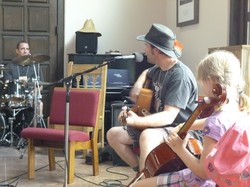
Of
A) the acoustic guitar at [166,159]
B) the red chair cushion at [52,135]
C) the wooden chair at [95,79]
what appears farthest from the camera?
the wooden chair at [95,79]

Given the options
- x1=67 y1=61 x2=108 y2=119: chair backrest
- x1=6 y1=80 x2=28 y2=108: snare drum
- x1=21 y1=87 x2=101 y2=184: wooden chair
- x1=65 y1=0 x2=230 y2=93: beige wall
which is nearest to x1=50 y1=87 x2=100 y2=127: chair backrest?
x1=21 y1=87 x2=101 y2=184: wooden chair

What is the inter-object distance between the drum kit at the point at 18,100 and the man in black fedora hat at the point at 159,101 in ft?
6.69

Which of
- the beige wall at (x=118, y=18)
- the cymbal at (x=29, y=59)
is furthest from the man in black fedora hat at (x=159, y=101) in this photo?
the beige wall at (x=118, y=18)

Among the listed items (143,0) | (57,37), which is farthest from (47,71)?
(143,0)

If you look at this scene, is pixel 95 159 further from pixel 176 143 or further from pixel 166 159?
pixel 176 143

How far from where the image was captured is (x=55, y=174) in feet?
12.0

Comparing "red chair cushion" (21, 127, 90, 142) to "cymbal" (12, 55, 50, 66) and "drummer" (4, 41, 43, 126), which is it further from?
"drummer" (4, 41, 43, 126)

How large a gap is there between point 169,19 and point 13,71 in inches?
84.8

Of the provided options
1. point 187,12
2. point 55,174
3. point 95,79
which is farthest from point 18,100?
point 187,12

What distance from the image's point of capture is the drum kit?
4809 millimetres

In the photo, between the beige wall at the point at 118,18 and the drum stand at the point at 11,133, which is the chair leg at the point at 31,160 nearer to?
the drum stand at the point at 11,133

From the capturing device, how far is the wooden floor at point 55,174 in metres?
3.39

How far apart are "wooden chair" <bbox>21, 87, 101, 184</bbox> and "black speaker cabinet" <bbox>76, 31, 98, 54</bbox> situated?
5.54 feet

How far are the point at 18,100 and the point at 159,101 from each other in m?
2.60
